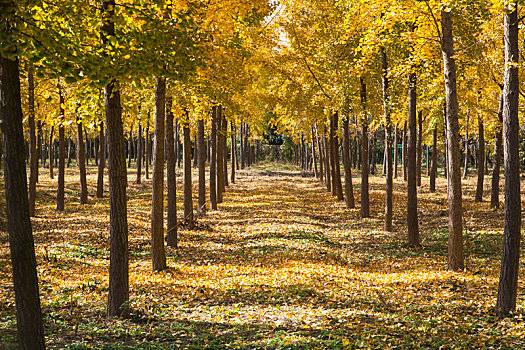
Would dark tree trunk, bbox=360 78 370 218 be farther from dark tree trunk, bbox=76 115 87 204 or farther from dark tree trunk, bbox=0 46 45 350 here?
dark tree trunk, bbox=0 46 45 350

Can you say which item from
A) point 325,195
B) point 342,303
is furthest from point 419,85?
point 325,195

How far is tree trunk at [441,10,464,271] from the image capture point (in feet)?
34.7

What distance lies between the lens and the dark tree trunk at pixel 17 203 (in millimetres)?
4805

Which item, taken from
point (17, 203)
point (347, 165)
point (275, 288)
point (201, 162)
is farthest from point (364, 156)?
point (17, 203)

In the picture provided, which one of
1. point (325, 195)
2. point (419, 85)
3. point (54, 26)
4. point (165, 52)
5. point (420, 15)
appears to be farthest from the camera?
point (325, 195)

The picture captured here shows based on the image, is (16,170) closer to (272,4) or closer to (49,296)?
(49,296)

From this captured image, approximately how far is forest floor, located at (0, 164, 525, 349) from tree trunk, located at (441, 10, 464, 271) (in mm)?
675

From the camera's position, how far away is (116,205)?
294 inches

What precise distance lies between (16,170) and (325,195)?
25.9 meters

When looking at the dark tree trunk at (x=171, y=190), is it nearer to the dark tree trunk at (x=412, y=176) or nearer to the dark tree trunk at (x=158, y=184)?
the dark tree trunk at (x=158, y=184)

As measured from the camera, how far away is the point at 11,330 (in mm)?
6938

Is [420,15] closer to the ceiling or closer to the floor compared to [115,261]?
closer to the ceiling

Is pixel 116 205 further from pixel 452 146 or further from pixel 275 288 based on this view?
pixel 452 146

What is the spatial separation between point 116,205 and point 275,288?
4.39 m
